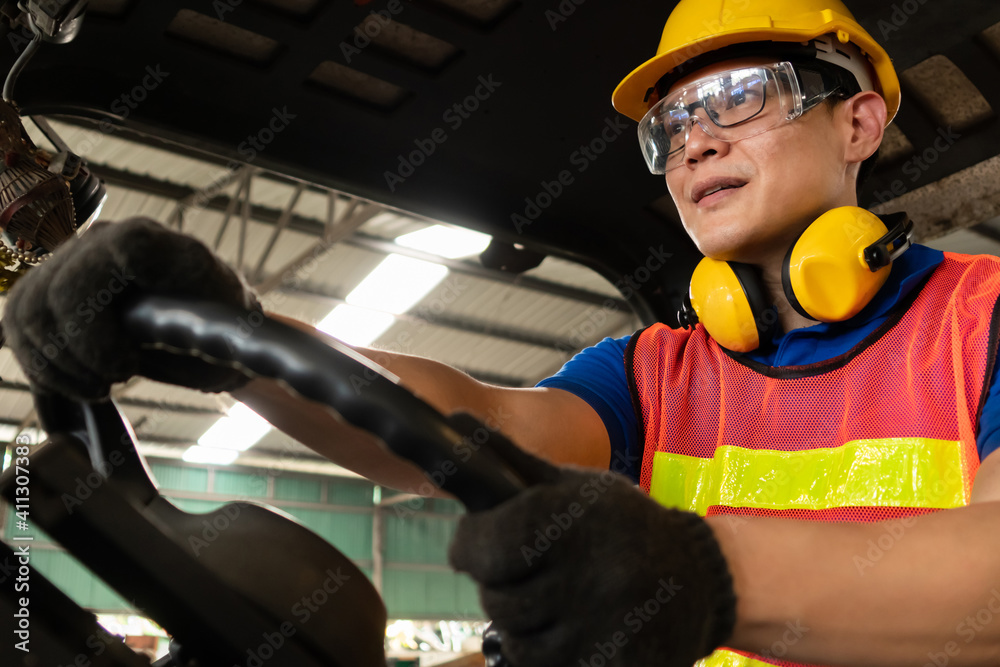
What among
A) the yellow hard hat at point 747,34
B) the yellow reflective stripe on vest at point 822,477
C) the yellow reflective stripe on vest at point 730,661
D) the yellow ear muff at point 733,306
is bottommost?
the yellow reflective stripe on vest at point 730,661

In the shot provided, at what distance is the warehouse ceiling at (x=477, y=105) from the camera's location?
1.15m

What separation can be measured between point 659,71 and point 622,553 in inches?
44.5

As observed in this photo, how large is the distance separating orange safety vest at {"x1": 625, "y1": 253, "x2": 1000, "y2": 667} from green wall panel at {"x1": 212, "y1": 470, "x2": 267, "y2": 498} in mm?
14550

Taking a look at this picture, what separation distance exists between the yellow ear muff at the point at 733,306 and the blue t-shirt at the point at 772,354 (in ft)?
0.16

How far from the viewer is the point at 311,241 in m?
9.63

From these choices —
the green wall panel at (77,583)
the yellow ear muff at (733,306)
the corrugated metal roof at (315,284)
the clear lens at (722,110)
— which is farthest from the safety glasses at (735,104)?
the green wall panel at (77,583)

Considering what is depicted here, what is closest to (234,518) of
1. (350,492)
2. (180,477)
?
(180,477)

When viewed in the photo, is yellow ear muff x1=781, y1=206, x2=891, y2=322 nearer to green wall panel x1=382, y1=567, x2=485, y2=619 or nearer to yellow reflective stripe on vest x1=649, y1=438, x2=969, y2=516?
yellow reflective stripe on vest x1=649, y1=438, x2=969, y2=516

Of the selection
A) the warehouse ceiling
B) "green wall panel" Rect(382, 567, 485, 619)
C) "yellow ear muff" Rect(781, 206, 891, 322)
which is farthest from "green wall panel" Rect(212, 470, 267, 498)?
"yellow ear muff" Rect(781, 206, 891, 322)

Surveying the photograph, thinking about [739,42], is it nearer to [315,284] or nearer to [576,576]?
[576,576]

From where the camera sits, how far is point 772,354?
152 cm

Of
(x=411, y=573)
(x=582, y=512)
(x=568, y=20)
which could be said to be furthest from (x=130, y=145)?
(x=411, y=573)

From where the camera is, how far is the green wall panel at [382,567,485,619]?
15555mm

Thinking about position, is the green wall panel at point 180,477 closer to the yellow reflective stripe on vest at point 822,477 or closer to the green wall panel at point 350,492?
the green wall panel at point 350,492
